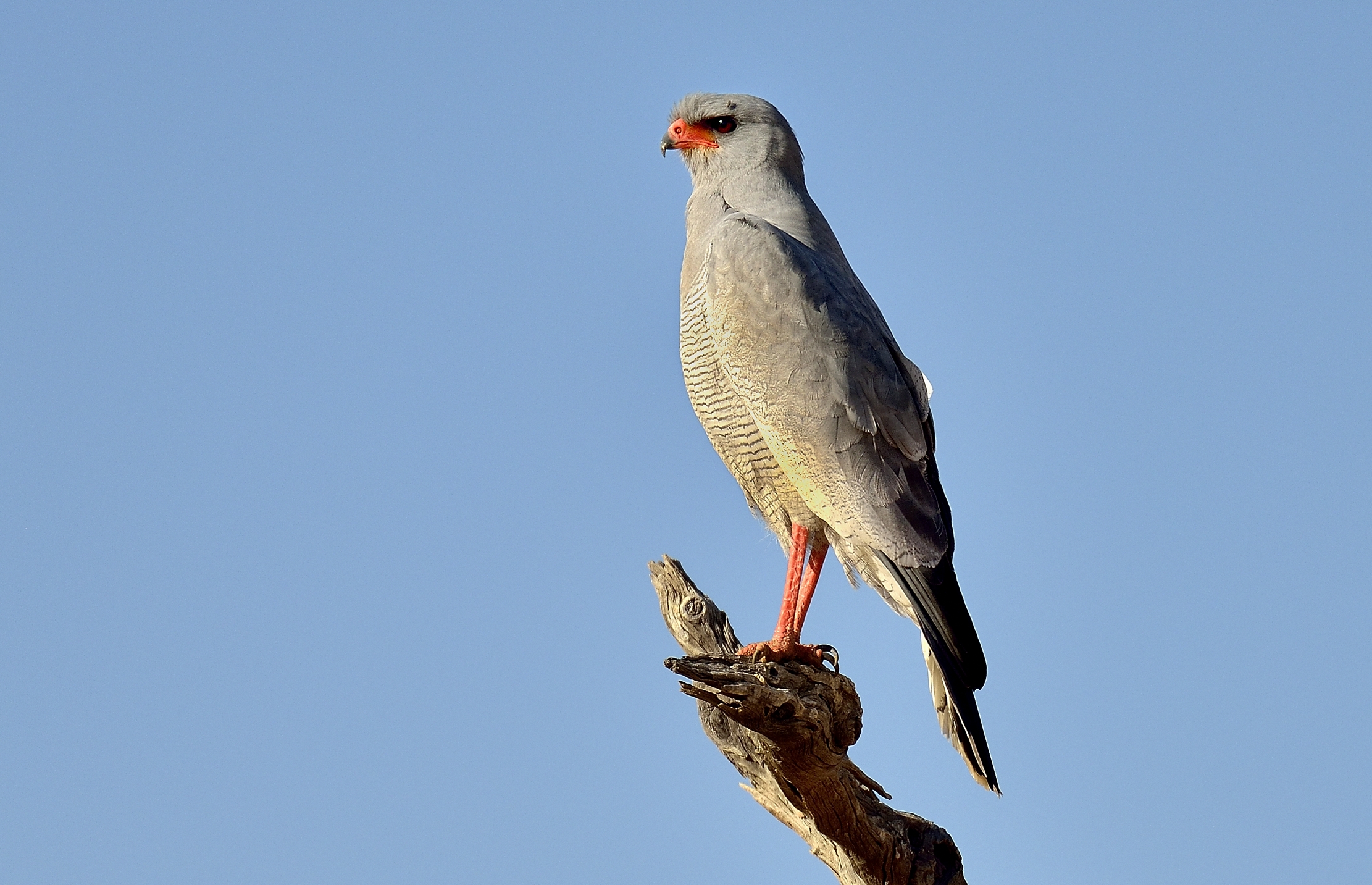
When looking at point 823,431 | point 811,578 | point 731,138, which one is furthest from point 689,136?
point 811,578

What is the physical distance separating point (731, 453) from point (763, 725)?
5.69 ft

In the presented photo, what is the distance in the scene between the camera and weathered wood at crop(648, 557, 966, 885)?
5.79 metres

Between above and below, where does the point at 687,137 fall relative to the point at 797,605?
above

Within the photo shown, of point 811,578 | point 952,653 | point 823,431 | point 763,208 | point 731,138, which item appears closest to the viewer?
point 952,653

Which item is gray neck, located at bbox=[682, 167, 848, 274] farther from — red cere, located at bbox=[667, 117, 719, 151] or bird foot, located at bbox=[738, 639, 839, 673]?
bird foot, located at bbox=[738, 639, 839, 673]

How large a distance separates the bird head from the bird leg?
6.90 ft

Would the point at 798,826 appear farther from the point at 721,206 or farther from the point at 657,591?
the point at 721,206

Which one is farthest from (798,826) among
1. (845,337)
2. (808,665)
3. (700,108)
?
(700,108)

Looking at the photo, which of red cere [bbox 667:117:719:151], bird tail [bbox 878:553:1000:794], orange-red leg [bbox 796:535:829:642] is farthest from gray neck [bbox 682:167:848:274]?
bird tail [bbox 878:553:1000:794]

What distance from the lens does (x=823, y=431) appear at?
6672 millimetres

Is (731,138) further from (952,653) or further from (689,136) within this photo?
(952,653)

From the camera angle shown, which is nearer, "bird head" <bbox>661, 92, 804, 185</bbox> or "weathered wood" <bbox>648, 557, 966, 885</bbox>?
"weathered wood" <bbox>648, 557, 966, 885</bbox>

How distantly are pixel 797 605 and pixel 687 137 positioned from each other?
113 inches

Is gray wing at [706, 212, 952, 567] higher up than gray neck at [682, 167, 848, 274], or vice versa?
gray neck at [682, 167, 848, 274]
